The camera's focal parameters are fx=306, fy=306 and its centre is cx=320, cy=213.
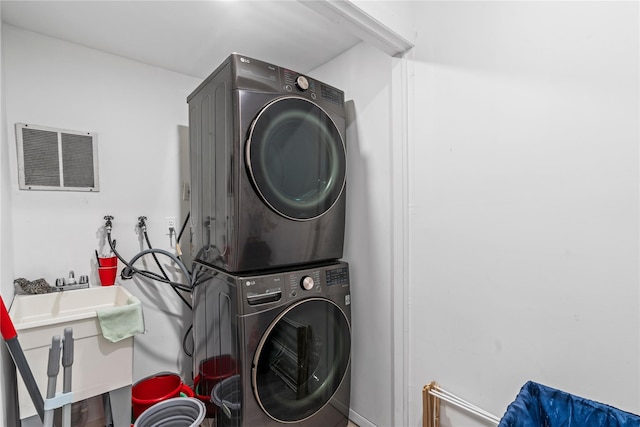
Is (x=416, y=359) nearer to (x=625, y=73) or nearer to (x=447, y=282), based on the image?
(x=447, y=282)

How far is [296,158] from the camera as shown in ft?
5.03

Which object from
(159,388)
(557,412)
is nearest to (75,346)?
(159,388)

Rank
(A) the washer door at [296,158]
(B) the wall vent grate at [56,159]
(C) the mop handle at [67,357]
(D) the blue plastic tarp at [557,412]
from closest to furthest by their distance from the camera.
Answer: (D) the blue plastic tarp at [557,412] < (C) the mop handle at [67,357] < (A) the washer door at [296,158] < (B) the wall vent grate at [56,159]

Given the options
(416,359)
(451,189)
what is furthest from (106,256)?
(451,189)

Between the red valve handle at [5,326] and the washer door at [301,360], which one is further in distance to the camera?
the washer door at [301,360]

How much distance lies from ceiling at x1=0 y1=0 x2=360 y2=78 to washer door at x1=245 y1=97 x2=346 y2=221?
1.47ft

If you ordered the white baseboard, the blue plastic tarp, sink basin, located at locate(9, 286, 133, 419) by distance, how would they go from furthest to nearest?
the white baseboard, sink basin, located at locate(9, 286, 133, 419), the blue plastic tarp

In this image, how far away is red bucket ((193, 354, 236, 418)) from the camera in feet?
4.69

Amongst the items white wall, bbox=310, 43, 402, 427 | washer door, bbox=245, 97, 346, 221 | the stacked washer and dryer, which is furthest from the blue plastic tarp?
washer door, bbox=245, 97, 346, 221

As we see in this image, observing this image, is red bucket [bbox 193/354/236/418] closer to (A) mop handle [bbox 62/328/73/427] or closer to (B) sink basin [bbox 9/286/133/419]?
(B) sink basin [bbox 9/286/133/419]

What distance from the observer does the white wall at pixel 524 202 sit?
0.94 metres

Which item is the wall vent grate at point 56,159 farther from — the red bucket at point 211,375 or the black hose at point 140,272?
the red bucket at point 211,375

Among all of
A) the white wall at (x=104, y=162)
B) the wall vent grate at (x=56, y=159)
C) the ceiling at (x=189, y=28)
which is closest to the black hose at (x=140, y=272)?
the white wall at (x=104, y=162)

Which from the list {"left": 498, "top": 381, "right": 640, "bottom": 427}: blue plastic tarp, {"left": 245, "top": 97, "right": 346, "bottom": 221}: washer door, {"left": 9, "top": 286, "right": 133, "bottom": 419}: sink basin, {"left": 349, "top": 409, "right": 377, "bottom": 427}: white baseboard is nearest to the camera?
{"left": 498, "top": 381, "right": 640, "bottom": 427}: blue plastic tarp
